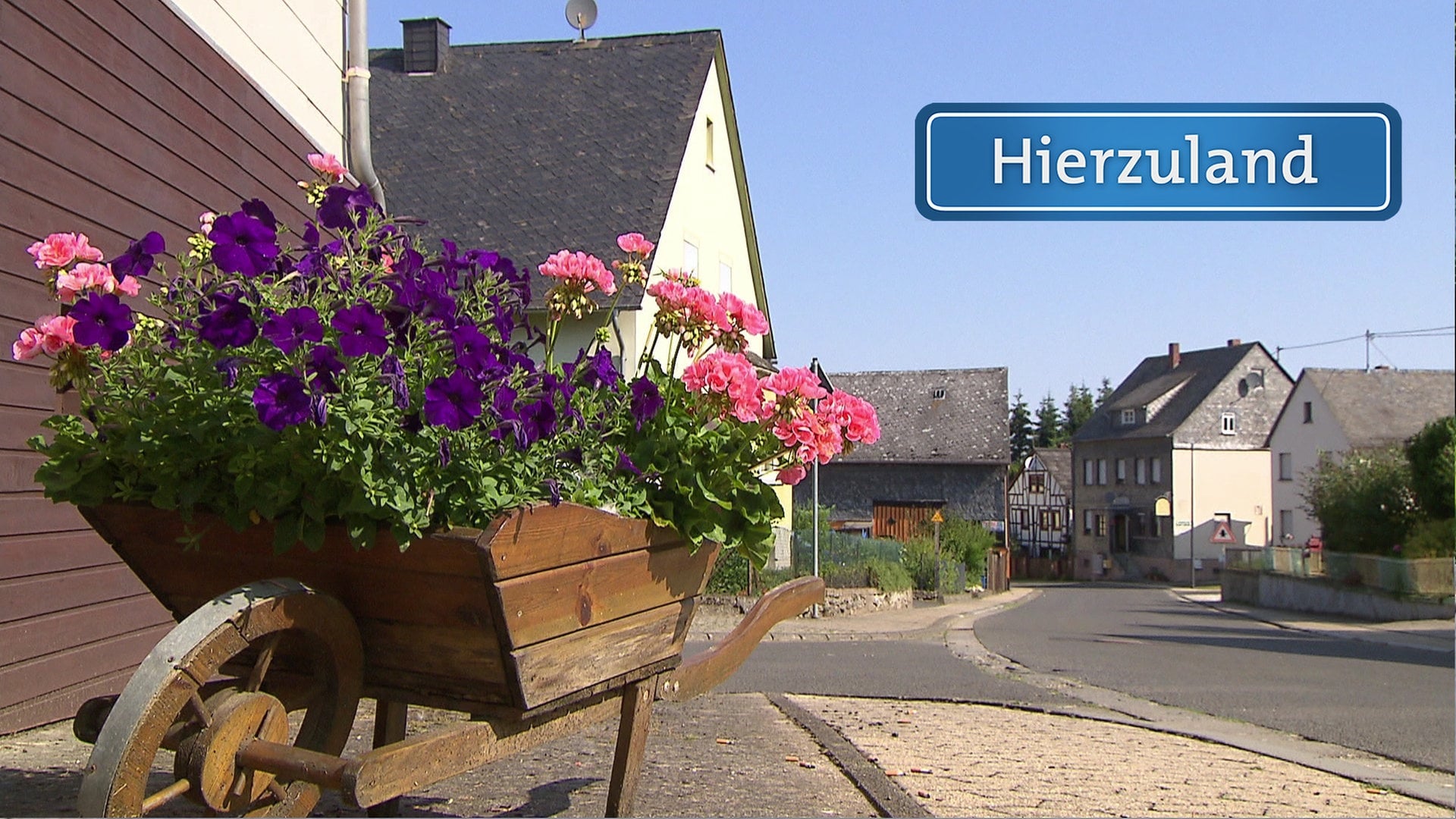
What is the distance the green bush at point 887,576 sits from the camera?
25328mm

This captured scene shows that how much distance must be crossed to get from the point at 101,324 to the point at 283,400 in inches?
20.4

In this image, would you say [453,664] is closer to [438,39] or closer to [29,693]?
[29,693]

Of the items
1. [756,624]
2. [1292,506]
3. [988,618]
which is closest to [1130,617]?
[988,618]

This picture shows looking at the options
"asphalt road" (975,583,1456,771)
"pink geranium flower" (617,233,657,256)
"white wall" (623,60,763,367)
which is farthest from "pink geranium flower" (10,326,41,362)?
"white wall" (623,60,763,367)

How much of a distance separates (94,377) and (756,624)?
2066 millimetres

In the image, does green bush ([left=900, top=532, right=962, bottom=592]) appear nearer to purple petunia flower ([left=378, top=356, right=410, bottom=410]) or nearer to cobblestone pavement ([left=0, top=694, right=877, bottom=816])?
cobblestone pavement ([left=0, top=694, right=877, bottom=816])

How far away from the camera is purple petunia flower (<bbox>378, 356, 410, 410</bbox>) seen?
264 cm

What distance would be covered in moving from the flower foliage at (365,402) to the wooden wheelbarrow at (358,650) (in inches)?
4.4

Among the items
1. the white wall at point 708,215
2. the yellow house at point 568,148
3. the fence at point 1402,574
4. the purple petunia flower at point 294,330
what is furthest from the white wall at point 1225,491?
the purple petunia flower at point 294,330

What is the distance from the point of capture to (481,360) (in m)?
2.74

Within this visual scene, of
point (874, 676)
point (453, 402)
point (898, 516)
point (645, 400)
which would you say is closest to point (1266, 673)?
point (874, 676)

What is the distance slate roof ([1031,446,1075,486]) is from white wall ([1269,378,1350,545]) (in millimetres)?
16343

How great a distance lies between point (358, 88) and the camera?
28.6ft

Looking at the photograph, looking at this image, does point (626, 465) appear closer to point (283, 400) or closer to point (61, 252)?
point (283, 400)
